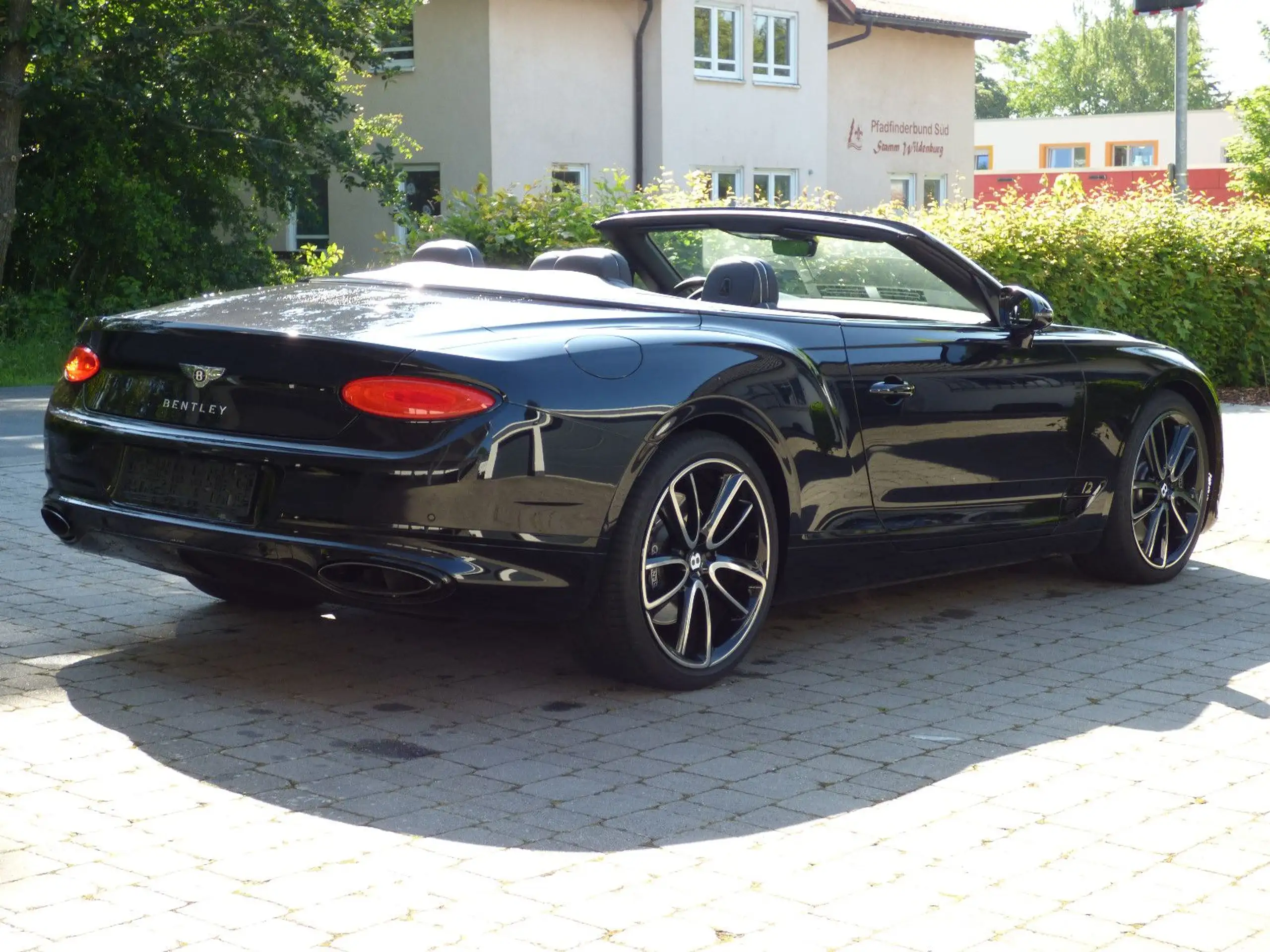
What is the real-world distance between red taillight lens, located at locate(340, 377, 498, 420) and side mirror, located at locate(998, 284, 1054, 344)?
2413mm

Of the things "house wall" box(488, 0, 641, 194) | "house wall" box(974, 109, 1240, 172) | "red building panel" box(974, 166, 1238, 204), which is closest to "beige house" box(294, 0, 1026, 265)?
"house wall" box(488, 0, 641, 194)

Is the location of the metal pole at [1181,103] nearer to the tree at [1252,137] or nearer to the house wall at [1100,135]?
the tree at [1252,137]

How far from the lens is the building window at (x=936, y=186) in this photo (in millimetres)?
40188

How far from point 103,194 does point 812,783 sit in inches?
734

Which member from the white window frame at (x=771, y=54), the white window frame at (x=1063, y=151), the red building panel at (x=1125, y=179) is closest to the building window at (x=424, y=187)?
the white window frame at (x=771, y=54)

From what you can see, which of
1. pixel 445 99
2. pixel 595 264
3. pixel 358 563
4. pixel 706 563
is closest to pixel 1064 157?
pixel 445 99

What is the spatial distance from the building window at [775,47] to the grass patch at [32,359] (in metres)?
18.3

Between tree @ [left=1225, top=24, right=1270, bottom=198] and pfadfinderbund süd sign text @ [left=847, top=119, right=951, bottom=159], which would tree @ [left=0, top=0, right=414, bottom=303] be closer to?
pfadfinderbund süd sign text @ [left=847, top=119, right=951, bottom=159]

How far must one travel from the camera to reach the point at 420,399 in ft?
15.4

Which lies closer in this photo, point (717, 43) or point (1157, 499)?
point (1157, 499)

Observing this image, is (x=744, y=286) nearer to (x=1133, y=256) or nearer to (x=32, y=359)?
(x=1133, y=256)

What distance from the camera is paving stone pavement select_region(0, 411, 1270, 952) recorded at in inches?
136

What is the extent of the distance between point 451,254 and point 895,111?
34.2 meters

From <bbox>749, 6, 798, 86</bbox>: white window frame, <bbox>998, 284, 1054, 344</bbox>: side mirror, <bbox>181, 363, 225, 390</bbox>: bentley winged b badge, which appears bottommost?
<bbox>181, 363, 225, 390</bbox>: bentley winged b badge
